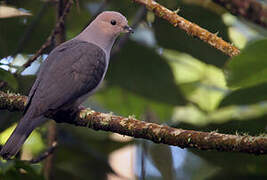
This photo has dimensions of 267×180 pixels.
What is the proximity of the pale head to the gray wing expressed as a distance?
0.46m

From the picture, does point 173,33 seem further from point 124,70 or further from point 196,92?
point 196,92

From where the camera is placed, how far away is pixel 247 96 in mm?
3166

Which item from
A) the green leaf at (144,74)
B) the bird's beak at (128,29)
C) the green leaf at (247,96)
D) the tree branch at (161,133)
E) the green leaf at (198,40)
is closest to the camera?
the tree branch at (161,133)

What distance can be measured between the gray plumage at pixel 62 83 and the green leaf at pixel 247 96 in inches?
37.4

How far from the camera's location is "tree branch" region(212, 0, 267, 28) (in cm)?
276

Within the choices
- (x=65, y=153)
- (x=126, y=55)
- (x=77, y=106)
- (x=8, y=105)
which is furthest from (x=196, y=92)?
→ (x=8, y=105)

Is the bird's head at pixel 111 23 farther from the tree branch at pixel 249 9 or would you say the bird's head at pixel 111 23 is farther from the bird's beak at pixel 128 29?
the tree branch at pixel 249 9

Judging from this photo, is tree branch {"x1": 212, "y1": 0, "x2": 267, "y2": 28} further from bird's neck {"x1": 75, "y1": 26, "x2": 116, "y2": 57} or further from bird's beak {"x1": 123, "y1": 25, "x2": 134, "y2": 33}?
bird's neck {"x1": 75, "y1": 26, "x2": 116, "y2": 57}

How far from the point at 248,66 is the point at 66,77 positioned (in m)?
1.58

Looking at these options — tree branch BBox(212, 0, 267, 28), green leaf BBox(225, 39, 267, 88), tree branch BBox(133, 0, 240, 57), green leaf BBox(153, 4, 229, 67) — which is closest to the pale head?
green leaf BBox(153, 4, 229, 67)

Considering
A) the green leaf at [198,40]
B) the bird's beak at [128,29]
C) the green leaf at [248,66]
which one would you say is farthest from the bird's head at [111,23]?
the green leaf at [248,66]

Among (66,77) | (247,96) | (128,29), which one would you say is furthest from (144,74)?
(247,96)

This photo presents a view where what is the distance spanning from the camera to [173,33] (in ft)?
13.6

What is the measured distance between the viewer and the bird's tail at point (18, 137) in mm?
2863
